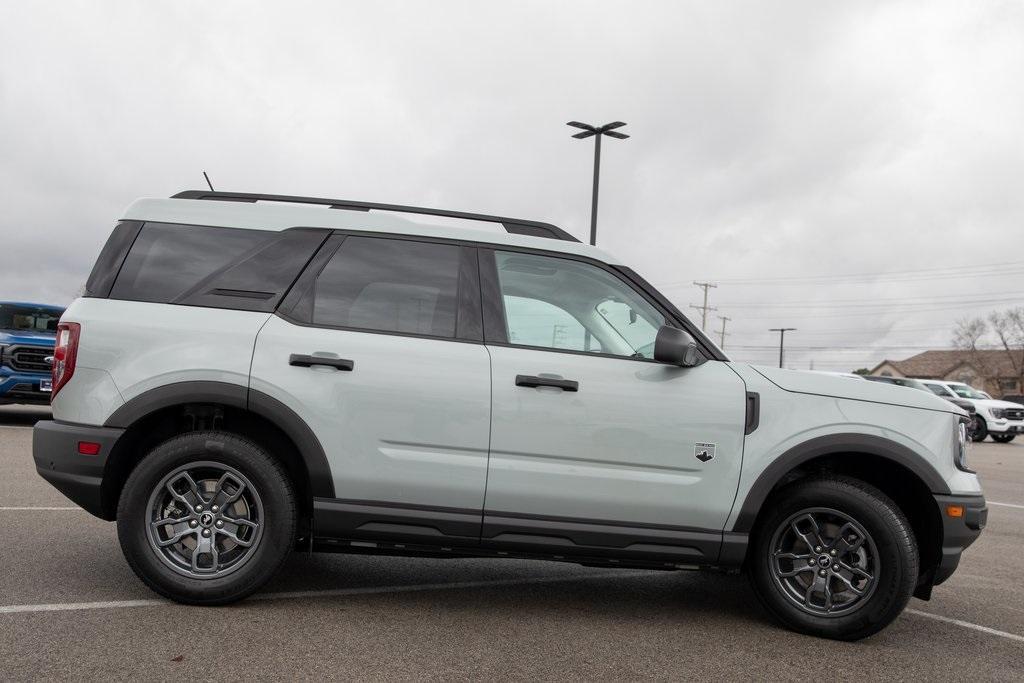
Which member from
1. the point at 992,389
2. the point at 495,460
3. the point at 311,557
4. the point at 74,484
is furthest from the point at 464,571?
the point at 992,389

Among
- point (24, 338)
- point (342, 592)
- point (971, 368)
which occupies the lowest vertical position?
point (342, 592)

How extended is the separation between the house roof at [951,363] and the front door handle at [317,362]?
9670 cm

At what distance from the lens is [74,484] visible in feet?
13.8

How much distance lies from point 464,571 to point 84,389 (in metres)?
2.46

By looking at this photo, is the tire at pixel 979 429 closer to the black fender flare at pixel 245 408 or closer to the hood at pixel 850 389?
the hood at pixel 850 389

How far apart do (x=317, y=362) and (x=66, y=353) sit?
4.12 ft

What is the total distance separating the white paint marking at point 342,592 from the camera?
3990 millimetres

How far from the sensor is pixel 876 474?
457 cm

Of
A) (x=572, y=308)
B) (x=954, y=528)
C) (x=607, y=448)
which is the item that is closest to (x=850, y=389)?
(x=954, y=528)

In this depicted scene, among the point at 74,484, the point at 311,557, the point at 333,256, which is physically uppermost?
the point at 333,256

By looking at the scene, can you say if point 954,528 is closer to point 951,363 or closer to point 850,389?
point 850,389

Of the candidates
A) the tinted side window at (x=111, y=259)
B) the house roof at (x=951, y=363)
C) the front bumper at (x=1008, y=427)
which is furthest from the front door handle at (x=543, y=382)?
the house roof at (x=951, y=363)

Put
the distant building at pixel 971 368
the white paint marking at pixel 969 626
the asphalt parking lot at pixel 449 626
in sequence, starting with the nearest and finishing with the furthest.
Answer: the asphalt parking lot at pixel 449 626
the white paint marking at pixel 969 626
the distant building at pixel 971 368

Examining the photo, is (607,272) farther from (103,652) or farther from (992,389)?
(992,389)
